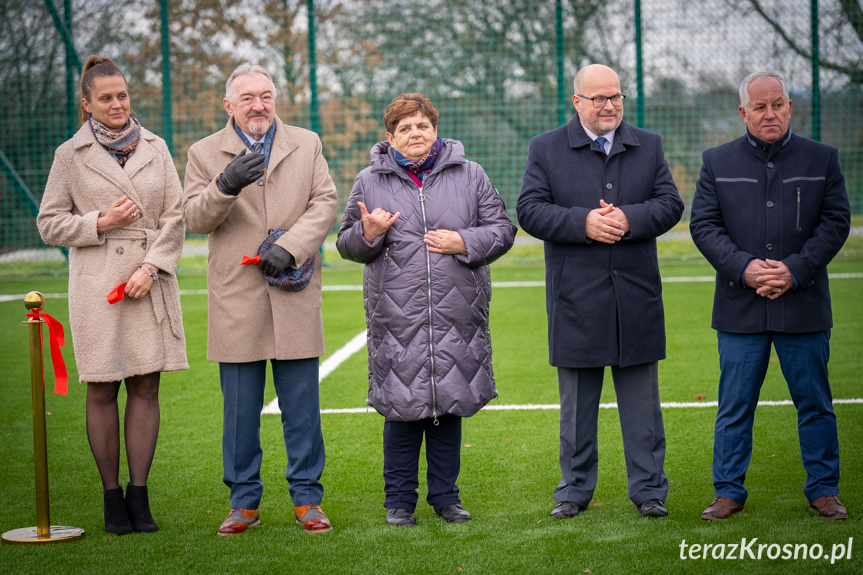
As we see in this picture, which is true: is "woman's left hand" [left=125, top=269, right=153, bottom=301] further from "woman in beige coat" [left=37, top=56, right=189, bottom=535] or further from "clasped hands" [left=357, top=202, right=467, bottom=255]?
"clasped hands" [left=357, top=202, right=467, bottom=255]

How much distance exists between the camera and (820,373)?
3609mm

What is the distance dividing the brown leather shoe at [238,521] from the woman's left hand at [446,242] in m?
1.25

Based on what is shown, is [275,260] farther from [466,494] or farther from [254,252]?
[466,494]

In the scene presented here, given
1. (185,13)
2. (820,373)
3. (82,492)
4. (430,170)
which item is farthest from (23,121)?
(820,373)

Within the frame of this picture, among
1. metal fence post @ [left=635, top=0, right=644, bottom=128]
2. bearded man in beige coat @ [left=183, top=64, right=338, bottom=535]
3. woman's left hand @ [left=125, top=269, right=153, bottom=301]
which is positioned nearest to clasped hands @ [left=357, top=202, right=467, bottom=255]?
bearded man in beige coat @ [left=183, top=64, right=338, bottom=535]

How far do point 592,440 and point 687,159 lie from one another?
8.85m

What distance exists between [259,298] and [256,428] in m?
0.52

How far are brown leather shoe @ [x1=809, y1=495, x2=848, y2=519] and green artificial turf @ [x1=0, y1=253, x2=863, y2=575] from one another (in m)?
0.06

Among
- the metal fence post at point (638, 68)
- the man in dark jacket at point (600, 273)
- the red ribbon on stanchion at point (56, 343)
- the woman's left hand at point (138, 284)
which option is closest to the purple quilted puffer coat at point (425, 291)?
the man in dark jacket at point (600, 273)

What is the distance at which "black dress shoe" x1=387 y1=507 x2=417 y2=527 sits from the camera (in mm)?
3639

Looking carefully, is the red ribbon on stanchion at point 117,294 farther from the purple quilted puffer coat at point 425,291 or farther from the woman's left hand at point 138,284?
the purple quilted puffer coat at point 425,291

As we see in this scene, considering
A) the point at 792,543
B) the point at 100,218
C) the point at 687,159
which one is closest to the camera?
the point at 792,543

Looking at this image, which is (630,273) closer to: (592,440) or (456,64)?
(592,440)

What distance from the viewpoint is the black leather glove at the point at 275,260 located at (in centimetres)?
350
